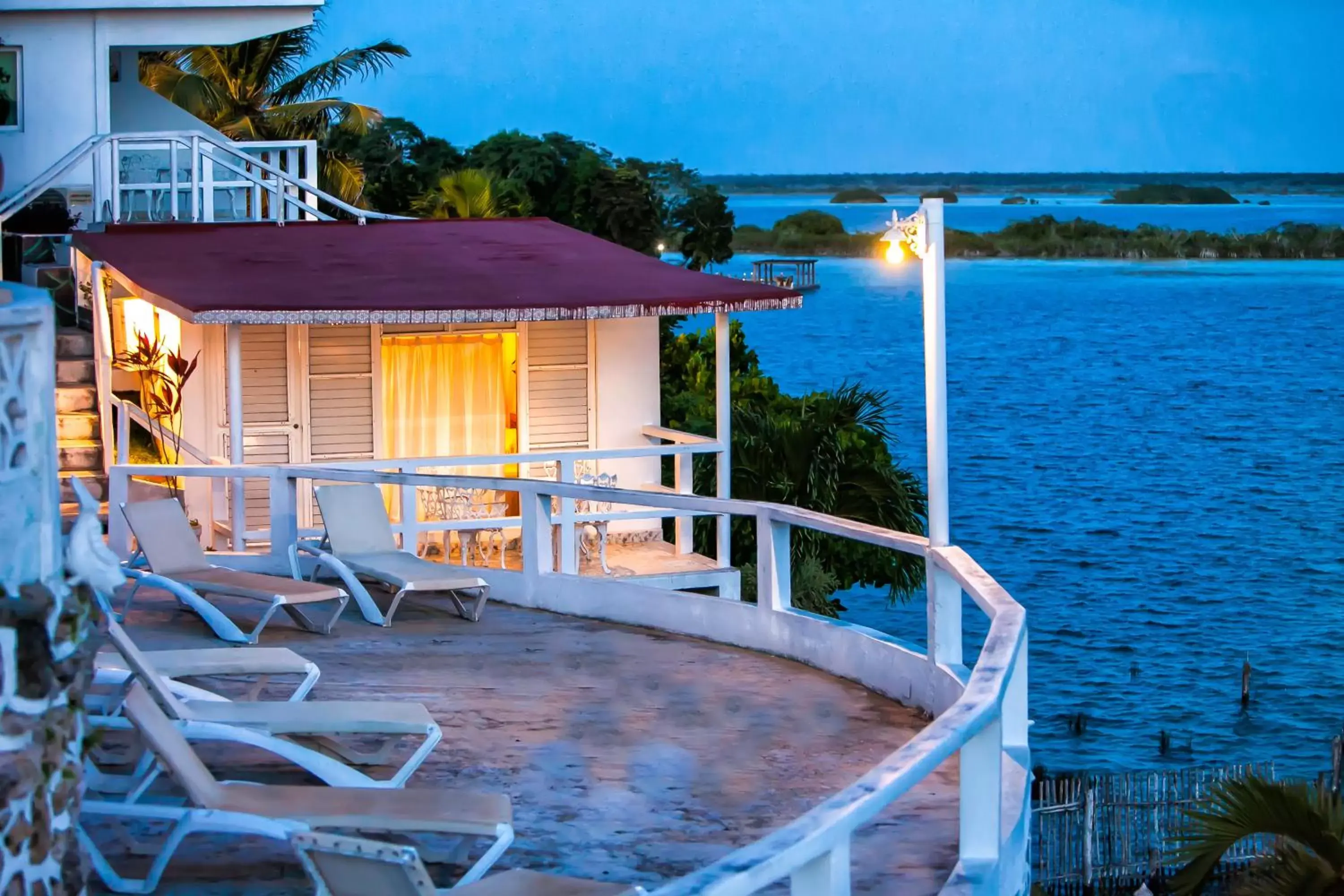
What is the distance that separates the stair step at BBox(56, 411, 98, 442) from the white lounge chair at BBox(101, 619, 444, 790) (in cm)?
838

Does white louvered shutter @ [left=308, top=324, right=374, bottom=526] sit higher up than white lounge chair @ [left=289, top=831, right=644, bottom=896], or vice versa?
white louvered shutter @ [left=308, top=324, right=374, bottom=526]

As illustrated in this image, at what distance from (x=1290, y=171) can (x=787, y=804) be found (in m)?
125

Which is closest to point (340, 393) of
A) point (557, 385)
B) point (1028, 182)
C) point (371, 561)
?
point (557, 385)

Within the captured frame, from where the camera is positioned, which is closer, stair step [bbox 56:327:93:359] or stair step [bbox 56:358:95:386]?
stair step [bbox 56:358:95:386]

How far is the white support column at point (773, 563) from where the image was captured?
977 centimetres

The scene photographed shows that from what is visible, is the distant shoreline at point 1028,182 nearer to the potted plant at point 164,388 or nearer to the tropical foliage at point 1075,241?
the tropical foliage at point 1075,241

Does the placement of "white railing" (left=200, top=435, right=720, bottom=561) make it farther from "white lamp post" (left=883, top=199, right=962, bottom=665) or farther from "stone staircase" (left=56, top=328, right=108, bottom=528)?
"white lamp post" (left=883, top=199, right=962, bottom=665)

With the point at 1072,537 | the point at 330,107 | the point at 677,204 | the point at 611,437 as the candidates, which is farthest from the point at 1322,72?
the point at 611,437

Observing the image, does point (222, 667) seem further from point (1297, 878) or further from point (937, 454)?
point (1297, 878)

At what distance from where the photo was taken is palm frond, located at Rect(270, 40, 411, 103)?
133 feet

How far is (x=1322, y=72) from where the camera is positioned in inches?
4594

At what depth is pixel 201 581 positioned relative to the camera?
35.6 ft

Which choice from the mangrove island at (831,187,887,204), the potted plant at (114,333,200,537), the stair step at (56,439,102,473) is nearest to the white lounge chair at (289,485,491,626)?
the stair step at (56,439,102,473)

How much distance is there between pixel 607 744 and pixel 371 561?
3848 millimetres
